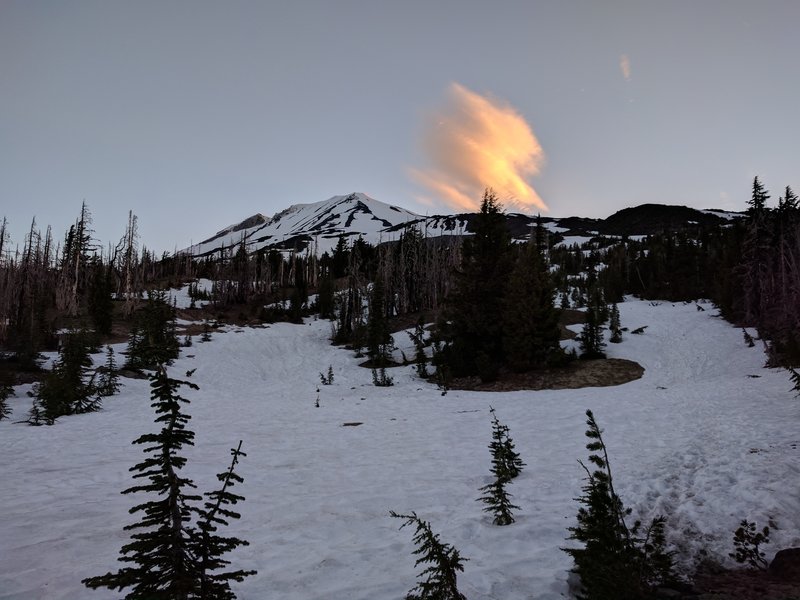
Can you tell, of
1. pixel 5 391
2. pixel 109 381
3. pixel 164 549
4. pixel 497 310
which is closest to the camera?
pixel 164 549

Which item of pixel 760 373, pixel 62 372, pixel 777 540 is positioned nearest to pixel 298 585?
pixel 777 540

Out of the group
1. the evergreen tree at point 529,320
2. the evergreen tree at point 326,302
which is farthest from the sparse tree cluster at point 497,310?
the evergreen tree at point 326,302

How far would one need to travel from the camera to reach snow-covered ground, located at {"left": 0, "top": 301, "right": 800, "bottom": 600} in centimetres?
436

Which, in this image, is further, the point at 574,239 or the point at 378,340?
the point at 574,239

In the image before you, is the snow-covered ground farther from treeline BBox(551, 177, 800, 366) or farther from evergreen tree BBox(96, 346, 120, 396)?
treeline BBox(551, 177, 800, 366)

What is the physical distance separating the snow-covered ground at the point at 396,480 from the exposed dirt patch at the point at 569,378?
8.22 ft

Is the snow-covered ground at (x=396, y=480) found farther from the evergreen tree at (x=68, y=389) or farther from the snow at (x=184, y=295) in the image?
the snow at (x=184, y=295)

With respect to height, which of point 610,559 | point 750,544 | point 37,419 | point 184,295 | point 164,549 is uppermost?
point 184,295

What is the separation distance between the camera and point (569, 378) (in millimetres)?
20016

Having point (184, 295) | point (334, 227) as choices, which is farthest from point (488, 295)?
point (334, 227)

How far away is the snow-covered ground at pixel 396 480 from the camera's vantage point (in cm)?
436

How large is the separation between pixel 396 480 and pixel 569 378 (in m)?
15.0

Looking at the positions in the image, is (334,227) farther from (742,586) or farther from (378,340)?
(742,586)

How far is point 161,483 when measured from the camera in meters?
2.33
